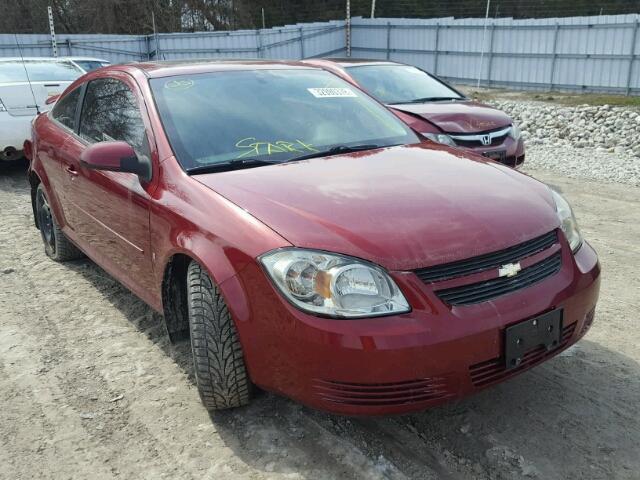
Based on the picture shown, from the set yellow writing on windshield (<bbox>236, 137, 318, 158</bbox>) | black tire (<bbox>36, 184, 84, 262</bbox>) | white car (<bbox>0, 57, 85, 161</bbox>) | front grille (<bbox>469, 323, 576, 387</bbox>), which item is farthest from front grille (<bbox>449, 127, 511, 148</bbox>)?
white car (<bbox>0, 57, 85, 161</bbox>)


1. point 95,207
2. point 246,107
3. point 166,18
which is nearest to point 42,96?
point 95,207

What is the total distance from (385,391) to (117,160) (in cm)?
177

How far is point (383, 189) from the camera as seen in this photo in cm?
279

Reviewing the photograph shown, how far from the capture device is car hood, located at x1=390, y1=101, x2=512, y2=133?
677 centimetres

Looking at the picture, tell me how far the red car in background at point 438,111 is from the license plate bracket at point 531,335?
166 inches

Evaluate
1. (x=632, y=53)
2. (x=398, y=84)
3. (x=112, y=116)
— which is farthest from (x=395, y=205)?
(x=632, y=53)

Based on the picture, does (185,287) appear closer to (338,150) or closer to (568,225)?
(338,150)

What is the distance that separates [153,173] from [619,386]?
8.27 feet

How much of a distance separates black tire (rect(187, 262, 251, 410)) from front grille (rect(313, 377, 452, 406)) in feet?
1.54

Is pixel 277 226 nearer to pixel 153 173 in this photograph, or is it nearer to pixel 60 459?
pixel 153 173

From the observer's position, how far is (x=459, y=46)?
19781 millimetres

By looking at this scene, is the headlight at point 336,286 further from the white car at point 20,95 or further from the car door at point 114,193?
the white car at point 20,95

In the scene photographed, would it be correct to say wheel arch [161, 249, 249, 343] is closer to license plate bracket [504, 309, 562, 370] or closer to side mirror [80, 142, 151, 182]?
side mirror [80, 142, 151, 182]

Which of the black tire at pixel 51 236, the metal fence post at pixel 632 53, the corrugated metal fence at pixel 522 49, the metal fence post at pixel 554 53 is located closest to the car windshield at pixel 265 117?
the black tire at pixel 51 236
